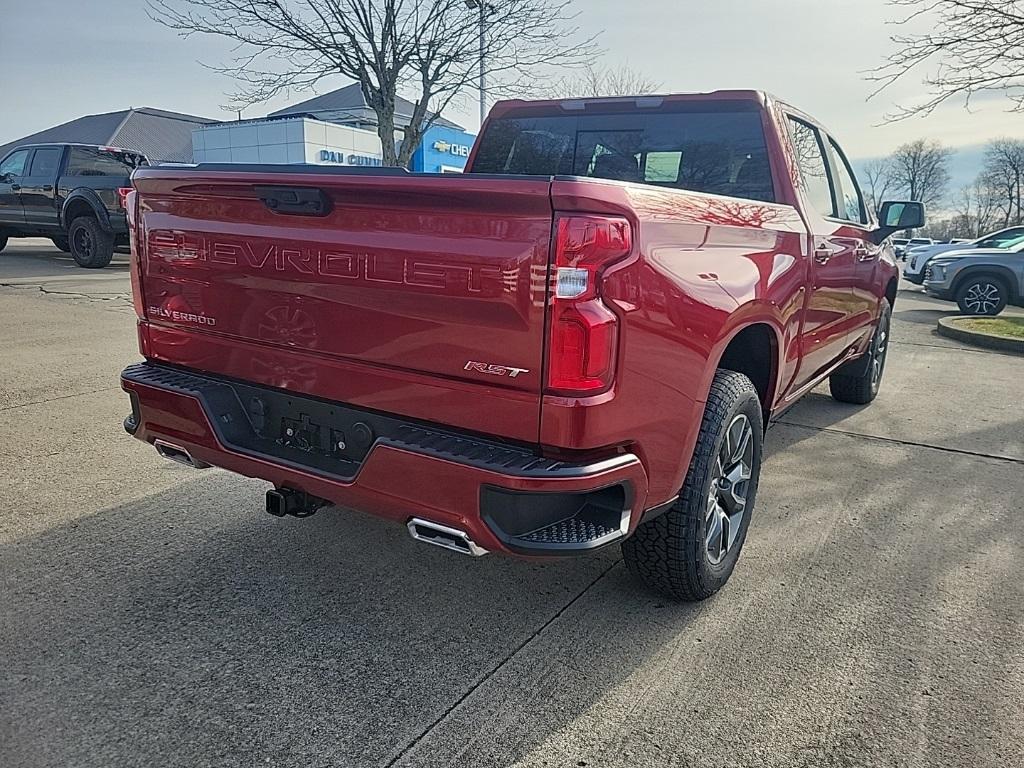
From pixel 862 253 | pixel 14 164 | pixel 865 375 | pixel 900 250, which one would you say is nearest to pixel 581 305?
pixel 862 253

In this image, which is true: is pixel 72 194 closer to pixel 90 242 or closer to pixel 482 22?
pixel 90 242

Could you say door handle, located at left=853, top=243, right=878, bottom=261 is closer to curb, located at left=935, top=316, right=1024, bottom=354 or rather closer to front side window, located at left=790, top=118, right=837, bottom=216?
front side window, located at left=790, top=118, right=837, bottom=216

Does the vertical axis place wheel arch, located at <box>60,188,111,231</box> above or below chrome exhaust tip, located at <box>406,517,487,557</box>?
above

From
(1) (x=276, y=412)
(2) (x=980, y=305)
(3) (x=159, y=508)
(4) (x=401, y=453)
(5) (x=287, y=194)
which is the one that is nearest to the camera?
(4) (x=401, y=453)

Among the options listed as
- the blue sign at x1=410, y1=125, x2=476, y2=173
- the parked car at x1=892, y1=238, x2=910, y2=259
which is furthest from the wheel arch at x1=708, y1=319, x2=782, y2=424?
the blue sign at x1=410, y1=125, x2=476, y2=173

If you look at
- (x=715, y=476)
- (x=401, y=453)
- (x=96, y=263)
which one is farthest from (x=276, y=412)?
(x=96, y=263)

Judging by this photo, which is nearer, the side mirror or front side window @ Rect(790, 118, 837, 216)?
front side window @ Rect(790, 118, 837, 216)

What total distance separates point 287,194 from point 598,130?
2.10 meters

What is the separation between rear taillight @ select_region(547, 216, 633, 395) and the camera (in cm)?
201

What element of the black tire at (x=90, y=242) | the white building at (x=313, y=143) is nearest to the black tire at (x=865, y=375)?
the black tire at (x=90, y=242)

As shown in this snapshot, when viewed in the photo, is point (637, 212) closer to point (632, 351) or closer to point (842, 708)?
point (632, 351)

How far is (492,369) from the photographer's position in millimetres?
2145

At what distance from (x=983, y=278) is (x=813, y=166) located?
1082 centimetres

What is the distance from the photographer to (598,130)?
4004 mm
